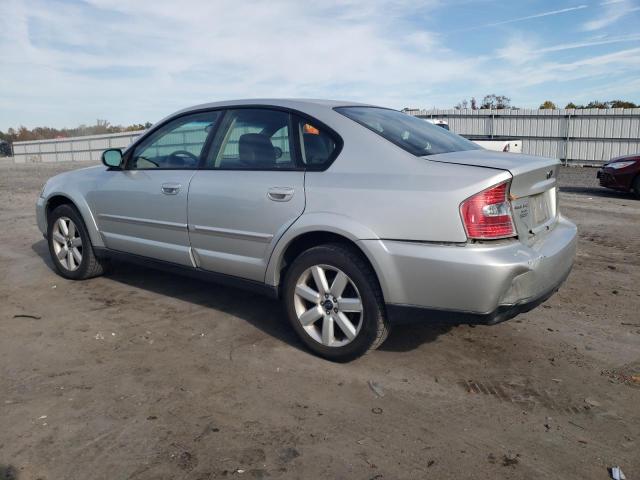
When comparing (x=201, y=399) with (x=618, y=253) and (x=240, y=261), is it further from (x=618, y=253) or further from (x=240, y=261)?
(x=618, y=253)

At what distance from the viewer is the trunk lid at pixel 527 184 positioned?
318cm

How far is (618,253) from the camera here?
6.66 meters

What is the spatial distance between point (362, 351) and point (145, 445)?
4.52 feet

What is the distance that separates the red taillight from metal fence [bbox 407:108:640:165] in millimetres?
20179

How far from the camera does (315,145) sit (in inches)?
144

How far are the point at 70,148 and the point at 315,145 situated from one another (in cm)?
4158

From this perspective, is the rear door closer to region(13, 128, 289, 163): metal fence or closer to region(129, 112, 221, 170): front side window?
region(129, 112, 221, 170): front side window

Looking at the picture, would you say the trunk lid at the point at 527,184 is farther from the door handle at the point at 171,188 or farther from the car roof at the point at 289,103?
the door handle at the point at 171,188

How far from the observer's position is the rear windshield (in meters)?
3.52

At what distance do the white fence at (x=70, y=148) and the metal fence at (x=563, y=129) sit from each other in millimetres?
20385

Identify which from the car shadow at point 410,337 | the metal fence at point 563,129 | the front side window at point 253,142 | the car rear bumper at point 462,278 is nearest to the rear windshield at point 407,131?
the front side window at point 253,142

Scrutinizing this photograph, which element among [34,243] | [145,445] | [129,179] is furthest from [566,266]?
[34,243]

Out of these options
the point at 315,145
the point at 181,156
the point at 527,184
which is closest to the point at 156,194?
the point at 181,156

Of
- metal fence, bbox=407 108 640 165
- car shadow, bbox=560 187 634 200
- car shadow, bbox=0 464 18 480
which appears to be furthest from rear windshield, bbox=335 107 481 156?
metal fence, bbox=407 108 640 165
